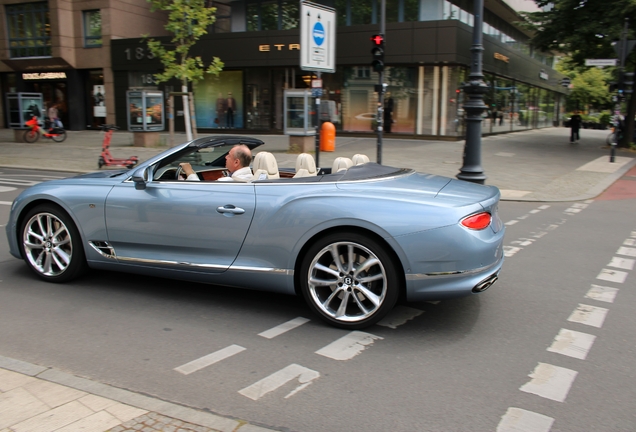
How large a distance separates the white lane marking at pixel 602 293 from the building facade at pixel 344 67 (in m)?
19.1

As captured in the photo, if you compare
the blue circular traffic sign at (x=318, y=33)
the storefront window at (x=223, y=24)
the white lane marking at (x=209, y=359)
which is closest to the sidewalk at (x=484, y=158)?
the blue circular traffic sign at (x=318, y=33)

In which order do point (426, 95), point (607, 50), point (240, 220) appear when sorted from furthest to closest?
point (426, 95) → point (607, 50) → point (240, 220)

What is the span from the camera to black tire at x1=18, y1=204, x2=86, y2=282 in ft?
17.4

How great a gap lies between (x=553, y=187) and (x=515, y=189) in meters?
1.04

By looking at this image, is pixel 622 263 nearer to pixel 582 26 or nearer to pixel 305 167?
pixel 305 167

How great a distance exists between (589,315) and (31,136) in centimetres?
2643

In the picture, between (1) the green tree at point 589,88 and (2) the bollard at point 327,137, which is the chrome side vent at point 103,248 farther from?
(1) the green tree at point 589,88

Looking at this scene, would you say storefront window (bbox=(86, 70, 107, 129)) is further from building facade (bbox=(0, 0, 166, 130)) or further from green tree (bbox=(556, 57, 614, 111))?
green tree (bbox=(556, 57, 614, 111))

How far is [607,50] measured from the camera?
23.1 m

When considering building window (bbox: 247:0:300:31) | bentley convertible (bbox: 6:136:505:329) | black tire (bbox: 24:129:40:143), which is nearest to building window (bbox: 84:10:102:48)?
black tire (bbox: 24:129:40:143)

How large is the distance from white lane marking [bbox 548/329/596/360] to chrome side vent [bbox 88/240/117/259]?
3.76 m

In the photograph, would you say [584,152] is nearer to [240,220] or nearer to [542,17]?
Answer: [542,17]

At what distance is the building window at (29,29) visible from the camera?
32.2 m

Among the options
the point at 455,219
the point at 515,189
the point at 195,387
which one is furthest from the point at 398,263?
the point at 515,189
